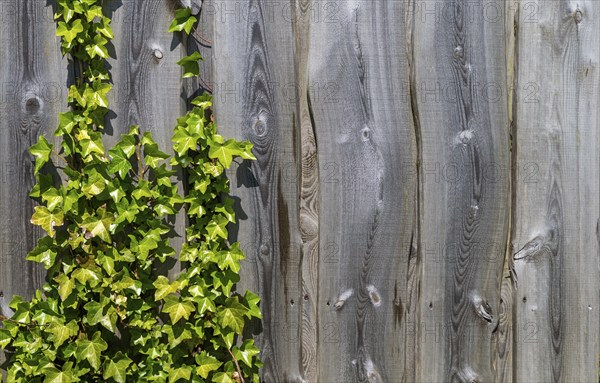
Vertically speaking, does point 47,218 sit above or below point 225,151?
below

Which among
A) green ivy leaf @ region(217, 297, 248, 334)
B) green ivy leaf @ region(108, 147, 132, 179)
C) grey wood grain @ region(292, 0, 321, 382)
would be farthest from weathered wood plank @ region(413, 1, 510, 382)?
green ivy leaf @ region(108, 147, 132, 179)

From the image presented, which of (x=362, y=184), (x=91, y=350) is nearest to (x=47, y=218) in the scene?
(x=91, y=350)

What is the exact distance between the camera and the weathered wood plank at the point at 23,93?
199 centimetres

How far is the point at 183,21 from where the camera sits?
6.45 feet

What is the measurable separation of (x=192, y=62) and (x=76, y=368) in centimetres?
108

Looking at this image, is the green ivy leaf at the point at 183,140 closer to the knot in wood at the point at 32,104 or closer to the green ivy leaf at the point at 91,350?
the knot in wood at the point at 32,104

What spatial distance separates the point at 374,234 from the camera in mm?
2041

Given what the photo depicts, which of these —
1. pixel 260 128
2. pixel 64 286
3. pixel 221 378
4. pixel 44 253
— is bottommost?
pixel 221 378

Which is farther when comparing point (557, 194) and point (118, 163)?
point (557, 194)

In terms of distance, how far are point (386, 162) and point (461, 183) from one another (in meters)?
0.27

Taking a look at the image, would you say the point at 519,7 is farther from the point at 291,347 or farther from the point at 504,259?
the point at 291,347

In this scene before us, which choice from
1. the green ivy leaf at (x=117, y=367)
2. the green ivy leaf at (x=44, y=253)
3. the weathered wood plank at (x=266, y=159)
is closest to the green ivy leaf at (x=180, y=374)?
the green ivy leaf at (x=117, y=367)

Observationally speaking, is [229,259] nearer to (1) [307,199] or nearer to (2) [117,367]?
(1) [307,199]

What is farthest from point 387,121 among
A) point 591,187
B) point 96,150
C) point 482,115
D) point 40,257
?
point 40,257
